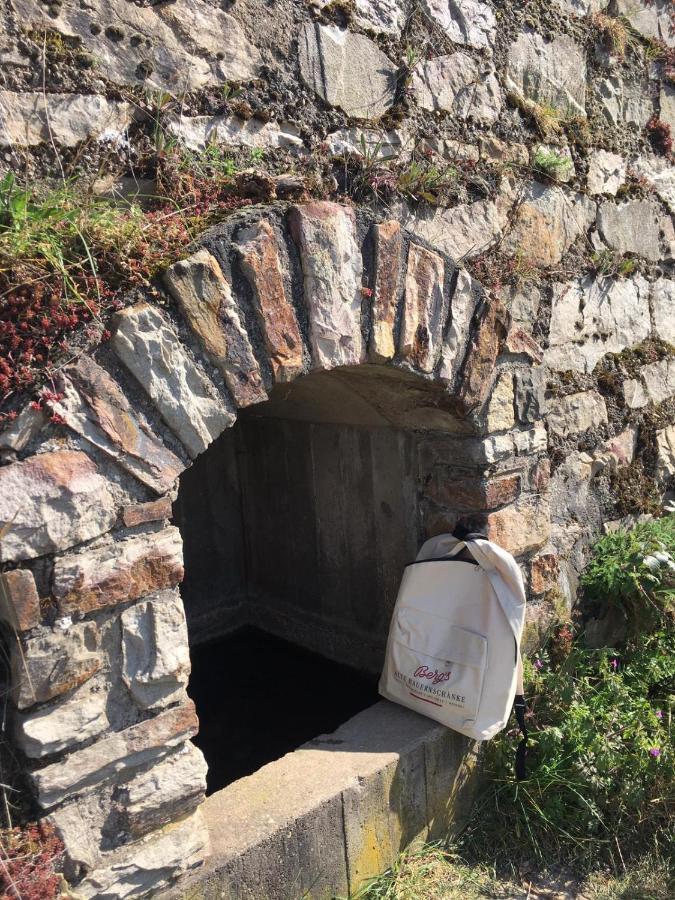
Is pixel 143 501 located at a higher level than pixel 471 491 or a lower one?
higher

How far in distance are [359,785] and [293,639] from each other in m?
1.53

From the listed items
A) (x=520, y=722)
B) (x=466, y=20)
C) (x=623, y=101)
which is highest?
(x=466, y=20)

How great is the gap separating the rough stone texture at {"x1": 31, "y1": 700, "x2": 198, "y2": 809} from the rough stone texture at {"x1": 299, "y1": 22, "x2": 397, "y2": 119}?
181 centimetres

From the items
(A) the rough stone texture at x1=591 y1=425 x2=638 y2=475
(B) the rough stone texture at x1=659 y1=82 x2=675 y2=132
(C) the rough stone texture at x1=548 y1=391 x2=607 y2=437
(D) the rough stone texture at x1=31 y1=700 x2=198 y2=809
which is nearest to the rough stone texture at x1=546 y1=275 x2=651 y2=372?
(C) the rough stone texture at x1=548 y1=391 x2=607 y2=437

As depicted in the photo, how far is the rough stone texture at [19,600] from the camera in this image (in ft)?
5.13

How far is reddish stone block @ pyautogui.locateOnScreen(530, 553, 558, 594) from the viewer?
296 cm

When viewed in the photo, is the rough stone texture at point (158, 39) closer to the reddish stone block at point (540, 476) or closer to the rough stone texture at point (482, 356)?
the rough stone texture at point (482, 356)

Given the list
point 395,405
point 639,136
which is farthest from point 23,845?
point 639,136

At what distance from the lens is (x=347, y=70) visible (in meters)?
2.37

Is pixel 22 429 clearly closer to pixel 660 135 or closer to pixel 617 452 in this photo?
pixel 617 452

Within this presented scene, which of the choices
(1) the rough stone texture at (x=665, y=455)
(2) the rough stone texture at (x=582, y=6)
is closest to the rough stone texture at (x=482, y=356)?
(1) the rough stone texture at (x=665, y=455)

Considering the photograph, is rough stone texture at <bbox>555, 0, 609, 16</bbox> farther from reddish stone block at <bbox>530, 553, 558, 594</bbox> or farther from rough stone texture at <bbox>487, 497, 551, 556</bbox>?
reddish stone block at <bbox>530, 553, 558, 594</bbox>

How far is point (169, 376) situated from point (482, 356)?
1203 mm

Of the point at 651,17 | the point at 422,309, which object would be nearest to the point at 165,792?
the point at 422,309
